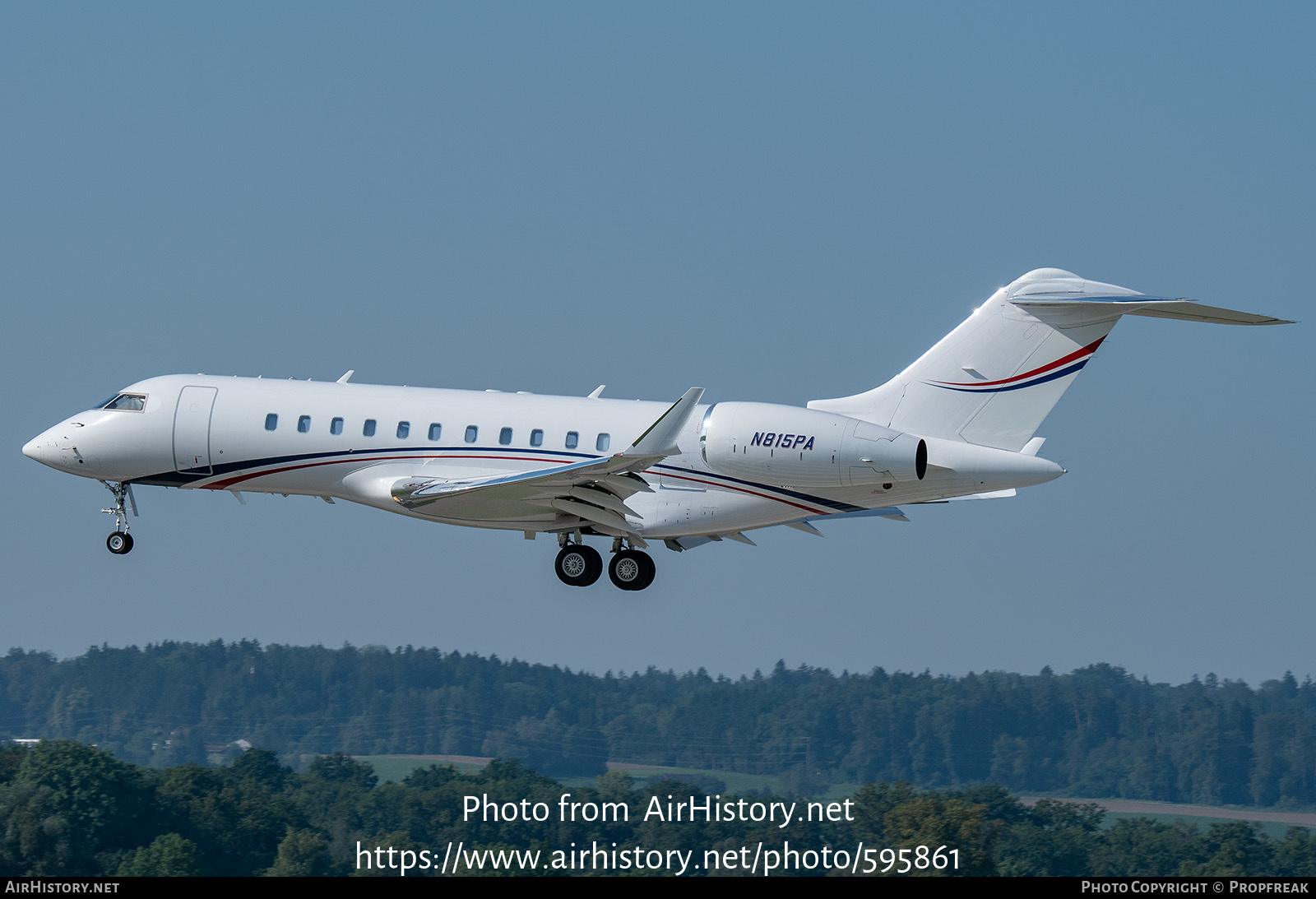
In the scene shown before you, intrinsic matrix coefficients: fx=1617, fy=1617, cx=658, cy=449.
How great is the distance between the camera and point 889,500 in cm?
2981

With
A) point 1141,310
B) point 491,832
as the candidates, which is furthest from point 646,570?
point 491,832

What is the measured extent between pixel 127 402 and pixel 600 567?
992cm

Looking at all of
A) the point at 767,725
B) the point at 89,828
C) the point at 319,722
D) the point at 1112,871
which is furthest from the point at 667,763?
the point at 89,828

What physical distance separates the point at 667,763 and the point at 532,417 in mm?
100943

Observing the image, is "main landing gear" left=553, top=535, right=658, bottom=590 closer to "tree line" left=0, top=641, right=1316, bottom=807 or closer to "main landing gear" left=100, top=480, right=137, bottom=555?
"main landing gear" left=100, top=480, right=137, bottom=555

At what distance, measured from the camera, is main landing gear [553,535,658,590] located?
3094cm

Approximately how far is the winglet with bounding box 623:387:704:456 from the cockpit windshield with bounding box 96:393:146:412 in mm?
10658

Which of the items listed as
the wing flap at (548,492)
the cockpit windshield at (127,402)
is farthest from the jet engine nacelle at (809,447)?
the cockpit windshield at (127,402)

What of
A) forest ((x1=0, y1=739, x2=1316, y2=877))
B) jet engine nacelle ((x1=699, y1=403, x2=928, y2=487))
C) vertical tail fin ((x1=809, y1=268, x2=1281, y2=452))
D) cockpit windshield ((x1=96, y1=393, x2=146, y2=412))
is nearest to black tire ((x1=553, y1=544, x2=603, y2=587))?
jet engine nacelle ((x1=699, y1=403, x2=928, y2=487))

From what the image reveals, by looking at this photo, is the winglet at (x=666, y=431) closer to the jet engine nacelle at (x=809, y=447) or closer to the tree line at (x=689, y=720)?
the jet engine nacelle at (x=809, y=447)

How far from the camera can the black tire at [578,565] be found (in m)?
31.0

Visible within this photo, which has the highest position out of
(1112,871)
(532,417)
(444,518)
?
(532,417)

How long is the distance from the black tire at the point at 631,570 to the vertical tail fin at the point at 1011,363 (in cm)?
520
